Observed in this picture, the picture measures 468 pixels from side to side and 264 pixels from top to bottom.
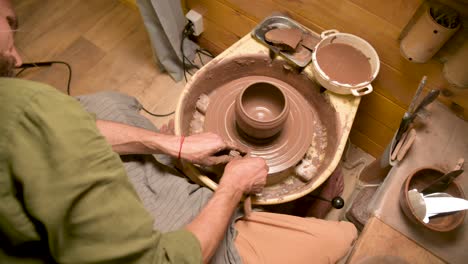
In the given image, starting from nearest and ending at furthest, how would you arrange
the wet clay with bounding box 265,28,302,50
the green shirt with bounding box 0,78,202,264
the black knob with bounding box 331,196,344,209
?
the green shirt with bounding box 0,78,202,264, the wet clay with bounding box 265,28,302,50, the black knob with bounding box 331,196,344,209

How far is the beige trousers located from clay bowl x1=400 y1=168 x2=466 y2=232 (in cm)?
24

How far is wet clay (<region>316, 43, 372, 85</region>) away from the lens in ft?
3.85

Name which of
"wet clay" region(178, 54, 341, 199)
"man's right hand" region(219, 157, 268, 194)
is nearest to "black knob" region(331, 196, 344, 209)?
"wet clay" region(178, 54, 341, 199)

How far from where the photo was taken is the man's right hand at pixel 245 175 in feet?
3.43

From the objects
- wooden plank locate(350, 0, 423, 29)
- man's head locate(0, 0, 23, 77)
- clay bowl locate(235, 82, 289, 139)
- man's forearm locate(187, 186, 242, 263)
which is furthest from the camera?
clay bowl locate(235, 82, 289, 139)

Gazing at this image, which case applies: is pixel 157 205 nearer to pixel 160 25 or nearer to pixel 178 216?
pixel 178 216

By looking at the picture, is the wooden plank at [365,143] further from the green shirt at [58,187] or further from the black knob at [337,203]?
the green shirt at [58,187]

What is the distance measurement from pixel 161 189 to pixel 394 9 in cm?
A: 92

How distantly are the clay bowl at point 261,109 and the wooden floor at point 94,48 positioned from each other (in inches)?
29.2

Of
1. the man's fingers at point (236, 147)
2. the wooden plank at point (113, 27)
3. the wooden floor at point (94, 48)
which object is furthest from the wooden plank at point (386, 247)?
the wooden plank at point (113, 27)

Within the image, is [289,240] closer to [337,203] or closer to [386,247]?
[386,247]

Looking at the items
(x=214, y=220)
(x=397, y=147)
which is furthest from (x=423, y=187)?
(x=214, y=220)

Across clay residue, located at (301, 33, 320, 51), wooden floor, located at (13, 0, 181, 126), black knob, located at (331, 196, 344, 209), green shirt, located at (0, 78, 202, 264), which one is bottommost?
black knob, located at (331, 196, 344, 209)

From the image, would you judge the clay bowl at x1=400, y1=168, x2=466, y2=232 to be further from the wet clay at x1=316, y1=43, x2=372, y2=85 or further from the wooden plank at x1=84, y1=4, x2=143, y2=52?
the wooden plank at x1=84, y1=4, x2=143, y2=52
